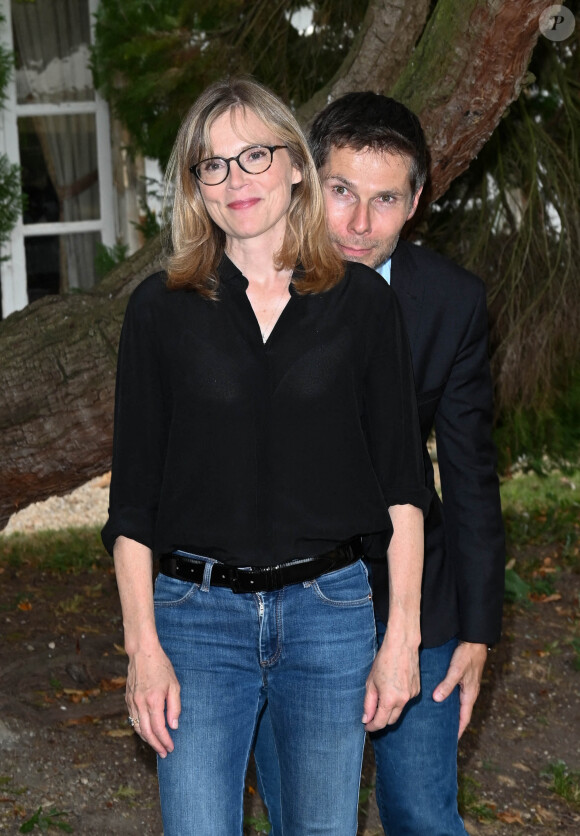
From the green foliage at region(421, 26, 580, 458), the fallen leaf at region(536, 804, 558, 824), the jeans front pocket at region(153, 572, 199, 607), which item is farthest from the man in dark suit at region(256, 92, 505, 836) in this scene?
the green foliage at region(421, 26, 580, 458)

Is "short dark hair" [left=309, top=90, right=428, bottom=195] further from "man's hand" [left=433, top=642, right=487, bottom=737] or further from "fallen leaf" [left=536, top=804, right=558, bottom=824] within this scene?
"fallen leaf" [left=536, top=804, right=558, bottom=824]

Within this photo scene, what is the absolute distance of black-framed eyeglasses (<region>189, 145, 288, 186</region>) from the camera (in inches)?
89.2

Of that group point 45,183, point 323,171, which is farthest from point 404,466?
point 45,183

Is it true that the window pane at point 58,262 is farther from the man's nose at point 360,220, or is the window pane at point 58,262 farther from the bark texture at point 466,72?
the man's nose at point 360,220

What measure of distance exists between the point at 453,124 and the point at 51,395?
1.73 metres

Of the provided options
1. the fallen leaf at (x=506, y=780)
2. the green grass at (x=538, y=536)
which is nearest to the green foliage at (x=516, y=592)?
the green grass at (x=538, y=536)

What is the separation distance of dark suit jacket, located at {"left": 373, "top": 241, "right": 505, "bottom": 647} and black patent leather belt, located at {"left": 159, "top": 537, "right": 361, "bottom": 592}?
431mm

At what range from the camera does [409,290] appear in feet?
8.67

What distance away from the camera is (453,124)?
3977 millimetres

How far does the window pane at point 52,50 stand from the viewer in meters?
8.85

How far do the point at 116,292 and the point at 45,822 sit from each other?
6.31ft

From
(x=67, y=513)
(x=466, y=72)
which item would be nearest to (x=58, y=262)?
(x=67, y=513)

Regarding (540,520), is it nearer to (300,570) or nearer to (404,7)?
(404,7)

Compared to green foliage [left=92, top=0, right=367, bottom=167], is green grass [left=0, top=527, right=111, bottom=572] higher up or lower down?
lower down
